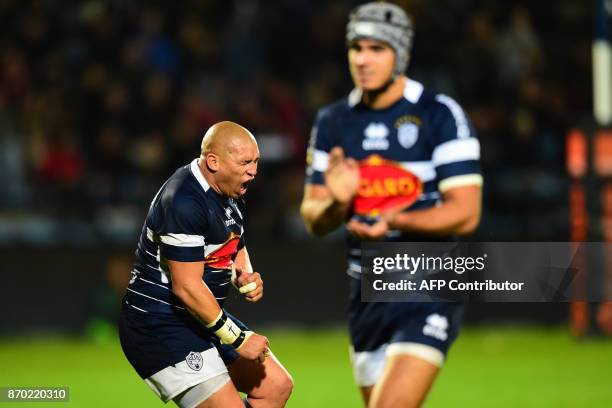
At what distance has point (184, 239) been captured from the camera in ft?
18.7

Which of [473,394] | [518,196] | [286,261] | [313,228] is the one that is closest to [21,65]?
[286,261]

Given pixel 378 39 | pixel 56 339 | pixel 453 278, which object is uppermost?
pixel 378 39

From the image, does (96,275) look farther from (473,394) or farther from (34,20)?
(473,394)

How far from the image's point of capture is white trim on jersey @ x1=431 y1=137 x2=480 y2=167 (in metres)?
6.00

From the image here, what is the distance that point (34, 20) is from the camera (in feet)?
52.7

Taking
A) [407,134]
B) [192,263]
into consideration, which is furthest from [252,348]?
[407,134]

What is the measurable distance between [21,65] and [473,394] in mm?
8026

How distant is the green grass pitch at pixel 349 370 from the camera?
33.8ft

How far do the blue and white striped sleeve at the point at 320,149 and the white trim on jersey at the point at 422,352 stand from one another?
3.54 feet

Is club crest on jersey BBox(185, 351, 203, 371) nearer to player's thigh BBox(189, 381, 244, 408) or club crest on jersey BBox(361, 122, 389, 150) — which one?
player's thigh BBox(189, 381, 244, 408)

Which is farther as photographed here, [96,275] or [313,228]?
[96,275]

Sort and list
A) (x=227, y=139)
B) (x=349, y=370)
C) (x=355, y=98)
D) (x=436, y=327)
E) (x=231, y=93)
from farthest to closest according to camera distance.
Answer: (x=231, y=93) < (x=349, y=370) < (x=355, y=98) < (x=436, y=327) < (x=227, y=139)

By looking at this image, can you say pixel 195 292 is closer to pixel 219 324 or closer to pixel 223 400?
pixel 219 324

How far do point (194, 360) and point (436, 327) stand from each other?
1212mm
